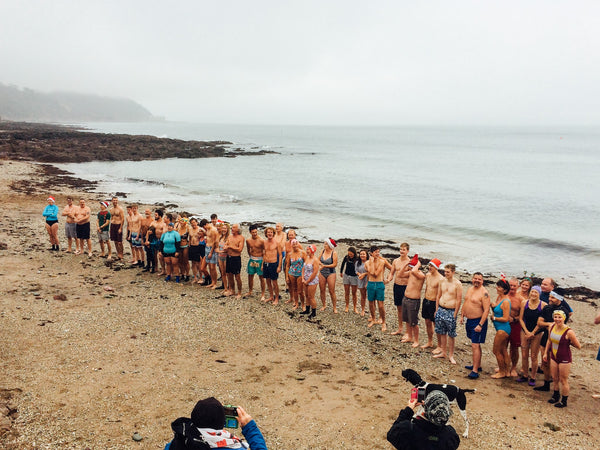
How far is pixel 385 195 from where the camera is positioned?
36.9 m

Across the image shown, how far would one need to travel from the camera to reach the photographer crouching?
3.16m

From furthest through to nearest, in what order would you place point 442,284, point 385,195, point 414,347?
point 385,195 → point 414,347 → point 442,284

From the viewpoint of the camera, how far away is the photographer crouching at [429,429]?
10.4 feet

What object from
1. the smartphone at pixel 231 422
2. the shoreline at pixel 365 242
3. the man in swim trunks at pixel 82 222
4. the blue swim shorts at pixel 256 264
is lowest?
the shoreline at pixel 365 242

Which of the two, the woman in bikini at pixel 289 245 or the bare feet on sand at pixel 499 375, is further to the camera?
the woman in bikini at pixel 289 245

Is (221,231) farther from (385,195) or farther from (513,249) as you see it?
(385,195)

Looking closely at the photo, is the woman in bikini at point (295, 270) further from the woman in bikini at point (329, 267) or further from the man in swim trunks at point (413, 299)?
the man in swim trunks at point (413, 299)

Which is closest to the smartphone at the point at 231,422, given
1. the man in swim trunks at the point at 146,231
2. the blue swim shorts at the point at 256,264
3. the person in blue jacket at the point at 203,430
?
the person in blue jacket at the point at 203,430

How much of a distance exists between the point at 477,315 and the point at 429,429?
550cm

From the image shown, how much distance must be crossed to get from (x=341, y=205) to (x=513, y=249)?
13.1 meters

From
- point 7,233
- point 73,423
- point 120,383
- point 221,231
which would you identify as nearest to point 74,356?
point 120,383

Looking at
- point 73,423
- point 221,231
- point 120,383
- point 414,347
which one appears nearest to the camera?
point 73,423

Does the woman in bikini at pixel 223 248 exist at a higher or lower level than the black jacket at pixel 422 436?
lower

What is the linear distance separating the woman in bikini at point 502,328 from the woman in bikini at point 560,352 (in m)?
0.77
